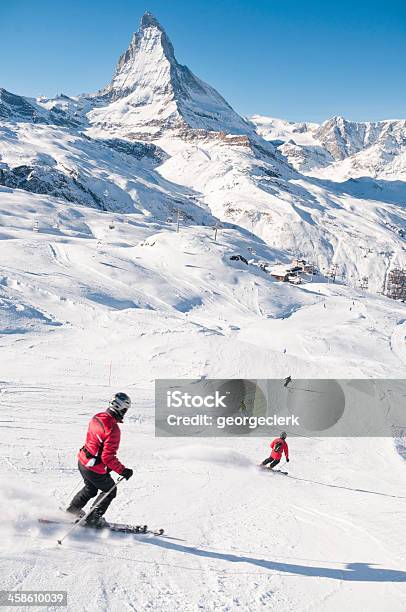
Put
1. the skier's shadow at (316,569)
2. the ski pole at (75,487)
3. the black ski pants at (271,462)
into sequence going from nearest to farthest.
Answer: the skier's shadow at (316,569) → the ski pole at (75,487) → the black ski pants at (271,462)

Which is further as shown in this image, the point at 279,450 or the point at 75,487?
the point at 279,450

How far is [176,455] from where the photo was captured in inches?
436

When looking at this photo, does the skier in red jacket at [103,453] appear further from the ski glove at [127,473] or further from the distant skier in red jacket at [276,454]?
the distant skier in red jacket at [276,454]

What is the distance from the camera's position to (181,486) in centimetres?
863

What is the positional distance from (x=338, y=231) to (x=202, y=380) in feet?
551

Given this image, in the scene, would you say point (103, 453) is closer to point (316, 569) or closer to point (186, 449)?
point (316, 569)

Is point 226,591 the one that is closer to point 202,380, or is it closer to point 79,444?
point 79,444

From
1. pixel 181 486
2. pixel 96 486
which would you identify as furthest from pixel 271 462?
pixel 96 486

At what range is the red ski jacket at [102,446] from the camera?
5.85 metres

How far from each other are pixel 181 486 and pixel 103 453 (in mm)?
3267

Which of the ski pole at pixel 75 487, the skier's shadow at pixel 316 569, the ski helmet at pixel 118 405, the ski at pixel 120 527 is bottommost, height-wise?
the skier's shadow at pixel 316 569

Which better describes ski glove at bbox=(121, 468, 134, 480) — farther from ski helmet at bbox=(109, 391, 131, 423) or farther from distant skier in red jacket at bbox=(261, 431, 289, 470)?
distant skier in red jacket at bbox=(261, 431, 289, 470)

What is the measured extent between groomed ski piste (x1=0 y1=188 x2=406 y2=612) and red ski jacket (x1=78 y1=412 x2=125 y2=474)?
881mm

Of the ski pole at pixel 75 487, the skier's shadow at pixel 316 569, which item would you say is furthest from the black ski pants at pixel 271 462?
the skier's shadow at pixel 316 569
